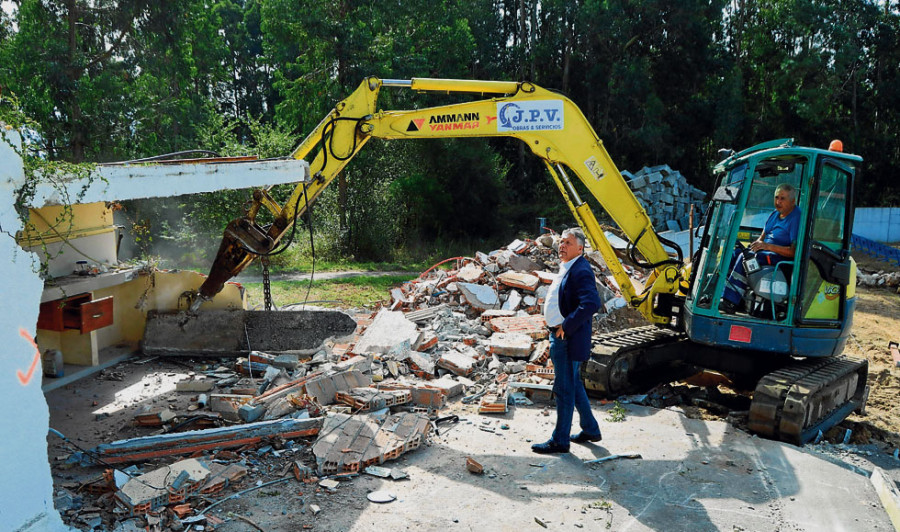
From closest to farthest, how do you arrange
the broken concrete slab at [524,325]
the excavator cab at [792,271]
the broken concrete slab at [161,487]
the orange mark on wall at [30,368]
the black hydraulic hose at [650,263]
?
the orange mark on wall at [30,368] < the broken concrete slab at [161,487] < the excavator cab at [792,271] < the black hydraulic hose at [650,263] < the broken concrete slab at [524,325]

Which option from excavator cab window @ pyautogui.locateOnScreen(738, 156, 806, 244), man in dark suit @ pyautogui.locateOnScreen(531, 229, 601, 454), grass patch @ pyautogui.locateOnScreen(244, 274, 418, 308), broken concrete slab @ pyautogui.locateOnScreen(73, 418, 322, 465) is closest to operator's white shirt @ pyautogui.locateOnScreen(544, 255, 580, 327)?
man in dark suit @ pyautogui.locateOnScreen(531, 229, 601, 454)

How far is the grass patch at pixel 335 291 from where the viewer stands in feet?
44.0

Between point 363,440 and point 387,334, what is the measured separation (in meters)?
3.21

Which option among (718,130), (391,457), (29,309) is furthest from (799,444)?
(718,130)

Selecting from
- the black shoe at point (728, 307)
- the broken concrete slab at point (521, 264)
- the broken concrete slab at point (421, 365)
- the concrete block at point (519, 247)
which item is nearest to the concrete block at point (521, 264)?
the broken concrete slab at point (521, 264)

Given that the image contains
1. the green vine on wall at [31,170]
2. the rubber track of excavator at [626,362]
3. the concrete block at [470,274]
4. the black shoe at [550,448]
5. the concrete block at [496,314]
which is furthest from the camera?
the concrete block at [470,274]

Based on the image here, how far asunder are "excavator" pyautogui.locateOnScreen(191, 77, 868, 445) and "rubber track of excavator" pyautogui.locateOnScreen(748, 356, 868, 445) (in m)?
0.01

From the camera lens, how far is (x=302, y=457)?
18.1 ft

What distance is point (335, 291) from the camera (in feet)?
48.8

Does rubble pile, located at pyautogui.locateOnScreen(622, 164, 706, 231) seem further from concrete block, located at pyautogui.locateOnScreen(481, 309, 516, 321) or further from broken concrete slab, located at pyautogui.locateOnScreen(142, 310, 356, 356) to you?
broken concrete slab, located at pyautogui.locateOnScreen(142, 310, 356, 356)

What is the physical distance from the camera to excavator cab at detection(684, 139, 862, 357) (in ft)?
21.0

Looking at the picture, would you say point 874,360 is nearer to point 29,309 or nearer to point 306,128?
point 29,309

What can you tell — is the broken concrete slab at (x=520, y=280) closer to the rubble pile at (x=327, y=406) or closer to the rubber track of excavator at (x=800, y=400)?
the rubble pile at (x=327, y=406)

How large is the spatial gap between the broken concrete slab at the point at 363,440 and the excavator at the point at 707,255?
2.22m
